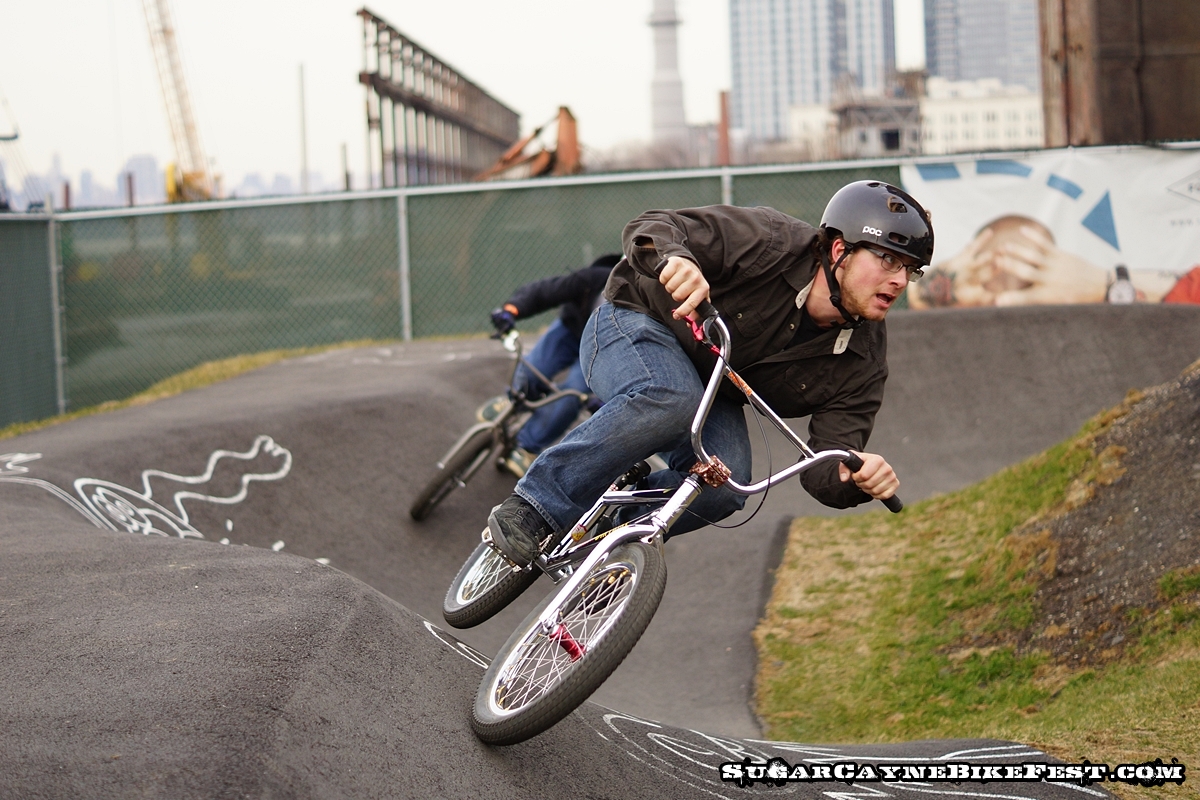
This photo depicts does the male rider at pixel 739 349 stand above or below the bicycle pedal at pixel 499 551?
above

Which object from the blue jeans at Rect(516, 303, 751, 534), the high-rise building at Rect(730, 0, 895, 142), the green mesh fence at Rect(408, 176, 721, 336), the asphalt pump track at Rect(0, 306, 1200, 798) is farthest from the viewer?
the high-rise building at Rect(730, 0, 895, 142)

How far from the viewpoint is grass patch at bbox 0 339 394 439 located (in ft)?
31.1

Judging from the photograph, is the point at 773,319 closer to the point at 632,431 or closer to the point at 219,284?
the point at 632,431

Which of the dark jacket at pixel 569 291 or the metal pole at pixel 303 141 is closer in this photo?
the dark jacket at pixel 569 291

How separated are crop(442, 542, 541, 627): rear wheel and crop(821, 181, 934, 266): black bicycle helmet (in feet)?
6.02

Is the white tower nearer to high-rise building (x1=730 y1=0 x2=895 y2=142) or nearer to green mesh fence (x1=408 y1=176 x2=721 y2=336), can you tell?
high-rise building (x1=730 y1=0 x2=895 y2=142)

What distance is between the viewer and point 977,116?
140 meters

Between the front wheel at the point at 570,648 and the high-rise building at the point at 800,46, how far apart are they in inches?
7381

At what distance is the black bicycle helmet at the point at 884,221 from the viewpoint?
13.4 feet

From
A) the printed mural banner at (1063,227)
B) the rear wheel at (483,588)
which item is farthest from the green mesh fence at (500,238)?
the rear wheel at (483,588)

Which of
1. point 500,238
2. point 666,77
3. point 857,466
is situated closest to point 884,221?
point 857,466

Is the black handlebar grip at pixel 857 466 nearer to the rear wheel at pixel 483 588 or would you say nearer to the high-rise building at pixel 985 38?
the rear wheel at pixel 483 588

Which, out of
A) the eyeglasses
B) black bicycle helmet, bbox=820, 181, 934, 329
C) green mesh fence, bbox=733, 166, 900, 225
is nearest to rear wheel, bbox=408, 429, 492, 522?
black bicycle helmet, bbox=820, 181, 934, 329

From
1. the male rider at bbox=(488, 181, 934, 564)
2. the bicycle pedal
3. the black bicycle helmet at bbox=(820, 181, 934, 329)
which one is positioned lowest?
the bicycle pedal
